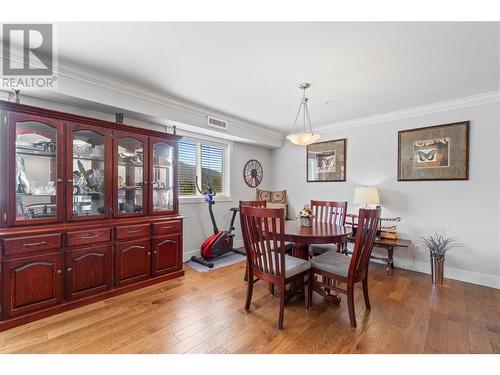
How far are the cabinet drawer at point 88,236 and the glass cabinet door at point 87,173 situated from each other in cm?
16

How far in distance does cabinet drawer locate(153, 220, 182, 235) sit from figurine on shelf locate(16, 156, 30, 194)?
123 cm

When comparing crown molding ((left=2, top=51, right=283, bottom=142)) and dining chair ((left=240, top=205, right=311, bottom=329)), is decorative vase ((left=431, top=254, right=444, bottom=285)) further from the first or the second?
crown molding ((left=2, top=51, right=283, bottom=142))

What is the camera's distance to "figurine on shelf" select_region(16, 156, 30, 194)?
201 cm

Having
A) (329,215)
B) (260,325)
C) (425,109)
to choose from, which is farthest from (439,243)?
(260,325)

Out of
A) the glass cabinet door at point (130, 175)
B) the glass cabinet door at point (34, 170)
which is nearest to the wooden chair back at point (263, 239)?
the glass cabinet door at point (130, 175)

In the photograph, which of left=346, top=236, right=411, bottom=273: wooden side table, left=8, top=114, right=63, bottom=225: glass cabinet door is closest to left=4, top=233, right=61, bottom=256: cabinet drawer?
left=8, top=114, right=63, bottom=225: glass cabinet door

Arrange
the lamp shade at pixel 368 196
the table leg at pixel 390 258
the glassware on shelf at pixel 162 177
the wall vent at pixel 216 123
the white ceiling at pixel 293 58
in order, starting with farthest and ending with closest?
the wall vent at pixel 216 123 < the lamp shade at pixel 368 196 < the table leg at pixel 390 258 < the glassware on shelf at pixel 162 177 < the white ceiling at pixel 293 58

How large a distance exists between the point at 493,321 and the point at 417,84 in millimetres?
2480

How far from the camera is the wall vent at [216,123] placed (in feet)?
11.4

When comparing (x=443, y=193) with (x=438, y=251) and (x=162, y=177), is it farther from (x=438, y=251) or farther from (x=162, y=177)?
(x=162, y=177)

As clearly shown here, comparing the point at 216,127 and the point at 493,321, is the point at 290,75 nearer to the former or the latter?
the point at 216,127

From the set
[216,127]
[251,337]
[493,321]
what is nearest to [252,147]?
[216,127]

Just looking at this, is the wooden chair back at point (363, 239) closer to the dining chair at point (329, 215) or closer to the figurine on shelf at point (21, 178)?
the dining chair at point (329, 215)

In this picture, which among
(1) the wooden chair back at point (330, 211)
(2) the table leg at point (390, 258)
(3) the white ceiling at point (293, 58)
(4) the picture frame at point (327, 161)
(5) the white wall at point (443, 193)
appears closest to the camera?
(3) the white ceiling at point (293, 58)
